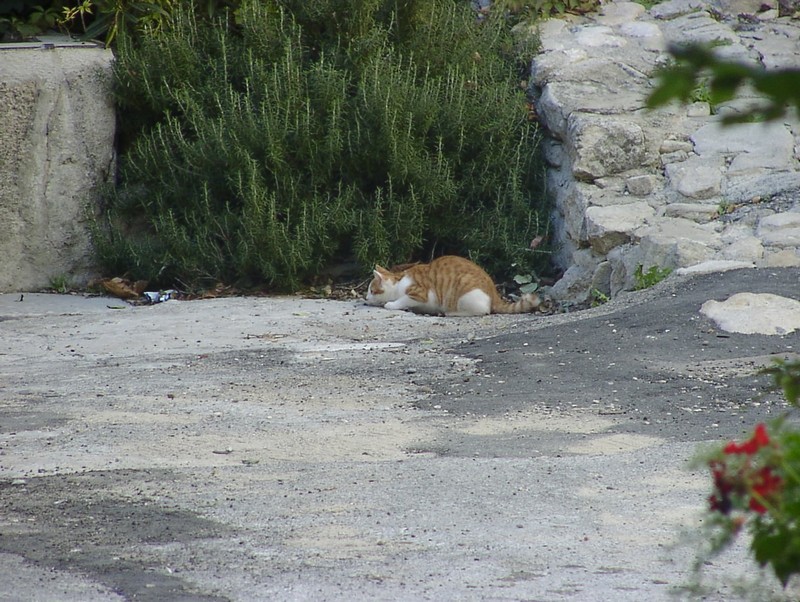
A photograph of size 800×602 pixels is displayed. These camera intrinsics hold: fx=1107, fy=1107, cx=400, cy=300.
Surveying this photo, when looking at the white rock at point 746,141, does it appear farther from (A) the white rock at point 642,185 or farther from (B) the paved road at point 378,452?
(B) the paved road at point 378,452

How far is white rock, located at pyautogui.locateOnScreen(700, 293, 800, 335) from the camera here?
20.5 ft

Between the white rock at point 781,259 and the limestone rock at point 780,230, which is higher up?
the limestone rock at point 780,230

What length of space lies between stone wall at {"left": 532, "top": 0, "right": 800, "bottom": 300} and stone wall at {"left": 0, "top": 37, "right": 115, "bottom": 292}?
4157 millimetres

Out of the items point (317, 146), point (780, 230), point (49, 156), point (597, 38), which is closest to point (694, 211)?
point (780, 230)

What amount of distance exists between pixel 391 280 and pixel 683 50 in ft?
25.0

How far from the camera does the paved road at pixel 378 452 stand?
3188mm

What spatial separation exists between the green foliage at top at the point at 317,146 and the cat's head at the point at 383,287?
68 centimetres

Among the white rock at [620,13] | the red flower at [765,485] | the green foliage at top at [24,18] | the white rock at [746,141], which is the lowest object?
the white rock at [746,141]

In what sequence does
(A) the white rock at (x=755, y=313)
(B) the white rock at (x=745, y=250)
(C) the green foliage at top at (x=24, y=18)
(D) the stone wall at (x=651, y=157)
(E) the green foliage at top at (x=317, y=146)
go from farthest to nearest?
(C) the green foliage at top at (x=24, y=18) → (E) the green foliage at top at (x=317, y=146) → (D) the stone wall at (x=651, y=157) → (B) the white rock at (x=745, y=250) → (A) the white rock at (x=755, y=313)

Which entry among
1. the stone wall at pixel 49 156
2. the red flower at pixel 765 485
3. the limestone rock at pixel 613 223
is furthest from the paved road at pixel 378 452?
the stone wall at pixel 49 156

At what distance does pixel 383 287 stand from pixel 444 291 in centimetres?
50

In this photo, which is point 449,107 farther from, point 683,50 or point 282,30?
point 683,50

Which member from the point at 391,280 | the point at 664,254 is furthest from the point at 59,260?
the point at 664,254

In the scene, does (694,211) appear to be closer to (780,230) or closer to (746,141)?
(780,230)
